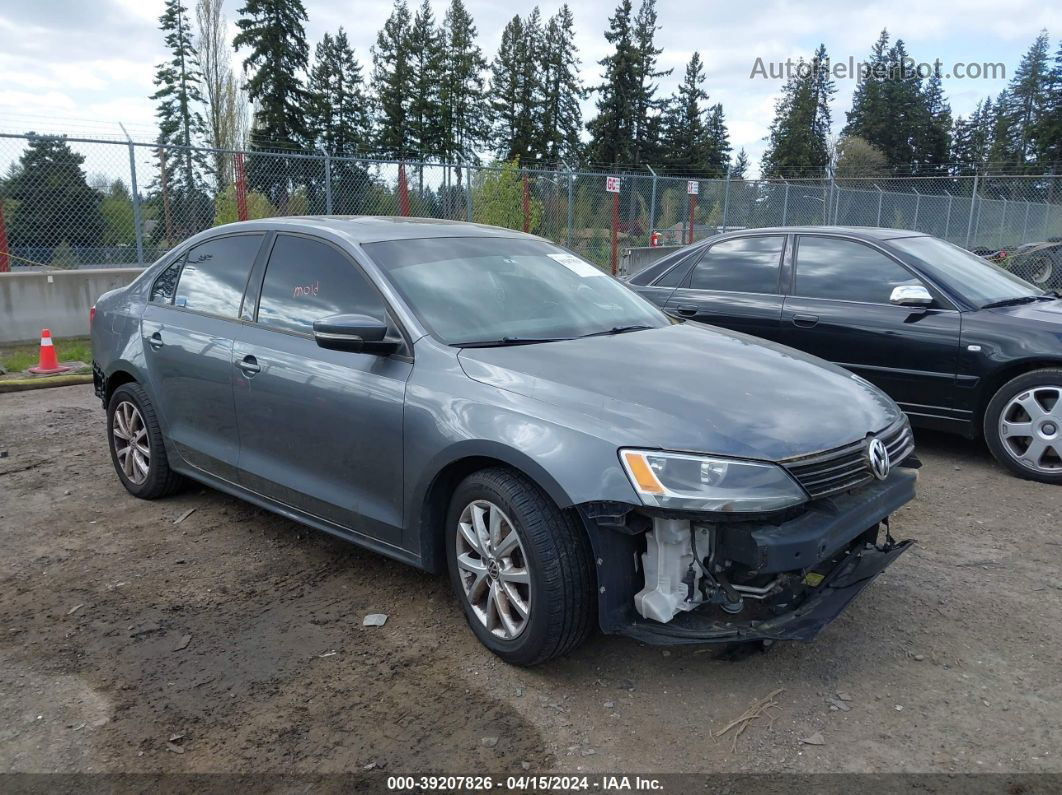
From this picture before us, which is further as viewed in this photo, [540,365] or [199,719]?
[540,365]

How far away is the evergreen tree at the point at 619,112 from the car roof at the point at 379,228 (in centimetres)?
5600

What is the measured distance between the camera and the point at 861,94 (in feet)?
253

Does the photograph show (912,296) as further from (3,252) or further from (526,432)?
(3,252)

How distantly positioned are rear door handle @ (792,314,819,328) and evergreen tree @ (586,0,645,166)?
54233 mm

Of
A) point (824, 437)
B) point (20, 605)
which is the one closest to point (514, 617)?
point (824, 437)

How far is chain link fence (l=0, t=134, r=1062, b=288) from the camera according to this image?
33.7ft

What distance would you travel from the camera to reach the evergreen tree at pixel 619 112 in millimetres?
58312

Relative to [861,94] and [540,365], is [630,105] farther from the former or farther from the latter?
[540,365]

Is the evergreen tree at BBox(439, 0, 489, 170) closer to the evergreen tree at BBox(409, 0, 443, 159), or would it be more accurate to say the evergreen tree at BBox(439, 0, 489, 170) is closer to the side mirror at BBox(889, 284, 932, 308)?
the evergreen tree at BBox(409, 0, 443, 159)

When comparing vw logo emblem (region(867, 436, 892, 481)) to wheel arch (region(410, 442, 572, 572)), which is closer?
wheel arch (region(410, 442, 572, 572))

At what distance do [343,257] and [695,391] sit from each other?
5.66ft

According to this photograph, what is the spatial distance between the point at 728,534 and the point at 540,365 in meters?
0.95

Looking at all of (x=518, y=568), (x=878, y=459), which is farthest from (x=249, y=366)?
(x=878, y=459)

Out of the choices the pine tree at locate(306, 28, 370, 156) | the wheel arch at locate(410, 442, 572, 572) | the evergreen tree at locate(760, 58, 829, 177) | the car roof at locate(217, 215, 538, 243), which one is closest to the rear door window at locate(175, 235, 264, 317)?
the car roof at locate(217, 215, 538, 243)
